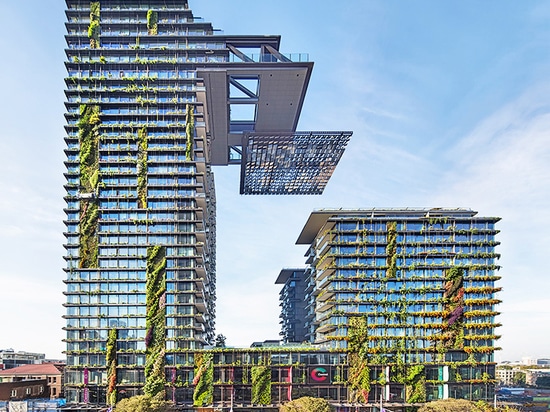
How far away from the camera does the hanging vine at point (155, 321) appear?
7900 centimetres

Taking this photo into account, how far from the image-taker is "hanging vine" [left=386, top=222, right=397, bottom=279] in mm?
88438

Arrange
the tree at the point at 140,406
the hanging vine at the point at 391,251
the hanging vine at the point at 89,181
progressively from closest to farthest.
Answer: the tree at the point at 140,406 < the hanging vine at the point at 89,181 < the hanging vine at the point at 391,251

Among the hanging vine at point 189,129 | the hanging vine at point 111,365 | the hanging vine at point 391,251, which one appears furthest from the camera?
the hanging vine at point 391,251

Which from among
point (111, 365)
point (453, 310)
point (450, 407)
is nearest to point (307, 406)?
point (450, 407)

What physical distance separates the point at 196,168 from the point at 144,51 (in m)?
24.2

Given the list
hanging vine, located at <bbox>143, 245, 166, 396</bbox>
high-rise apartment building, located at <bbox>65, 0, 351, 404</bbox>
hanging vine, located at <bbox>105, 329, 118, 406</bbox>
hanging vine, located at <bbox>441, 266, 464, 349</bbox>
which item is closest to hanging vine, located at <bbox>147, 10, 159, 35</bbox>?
high-rise apartment building, located at <bbox>65, 0, 351, 404</bbox>

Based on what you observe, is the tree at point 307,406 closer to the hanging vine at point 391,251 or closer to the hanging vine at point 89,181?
the hanging vine at point 391,251

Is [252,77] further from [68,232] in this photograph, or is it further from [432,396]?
[432,396]

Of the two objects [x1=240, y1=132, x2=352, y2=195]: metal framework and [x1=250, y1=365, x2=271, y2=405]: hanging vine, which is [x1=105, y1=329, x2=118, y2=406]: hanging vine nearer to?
[x1=250, y1=365, x2=271, y2=405]: hanging vine

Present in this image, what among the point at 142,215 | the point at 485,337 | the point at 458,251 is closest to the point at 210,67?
the point at 142,215

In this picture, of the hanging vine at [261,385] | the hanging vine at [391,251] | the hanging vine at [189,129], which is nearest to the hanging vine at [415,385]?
the hanging vine at [391,251]

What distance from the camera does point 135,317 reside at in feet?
269

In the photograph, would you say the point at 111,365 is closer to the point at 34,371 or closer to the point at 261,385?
the point at 261,385

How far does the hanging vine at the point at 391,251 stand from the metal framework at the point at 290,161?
19.0 m
